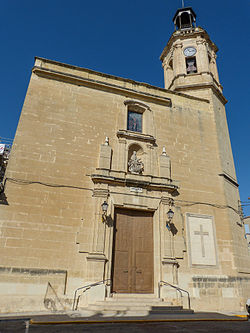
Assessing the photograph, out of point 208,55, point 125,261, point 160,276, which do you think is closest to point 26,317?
point 125,261

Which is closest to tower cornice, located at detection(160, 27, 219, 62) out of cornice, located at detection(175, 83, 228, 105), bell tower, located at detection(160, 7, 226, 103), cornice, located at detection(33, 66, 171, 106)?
bell tower, located at detection(160, 7, 226, 103)

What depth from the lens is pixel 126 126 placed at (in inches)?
415

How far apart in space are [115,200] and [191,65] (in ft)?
33.6

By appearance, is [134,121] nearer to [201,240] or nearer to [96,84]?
[96,84]

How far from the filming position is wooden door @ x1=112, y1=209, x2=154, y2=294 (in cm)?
800

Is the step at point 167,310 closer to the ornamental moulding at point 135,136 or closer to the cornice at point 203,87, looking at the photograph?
the ornamental moulding at point 135,136

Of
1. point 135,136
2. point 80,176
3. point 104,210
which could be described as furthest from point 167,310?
point 135,136

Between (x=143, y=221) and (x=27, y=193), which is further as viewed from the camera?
(x=143, y=221)

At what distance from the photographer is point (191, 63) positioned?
14586 mm

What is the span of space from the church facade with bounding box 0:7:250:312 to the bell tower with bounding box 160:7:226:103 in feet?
5.89

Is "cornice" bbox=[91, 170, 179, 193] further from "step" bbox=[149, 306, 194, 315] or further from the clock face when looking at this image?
the clock face

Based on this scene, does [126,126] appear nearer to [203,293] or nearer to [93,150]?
[93,150]

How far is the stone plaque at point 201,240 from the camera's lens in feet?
29.0

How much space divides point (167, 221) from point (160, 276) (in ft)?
6.14
